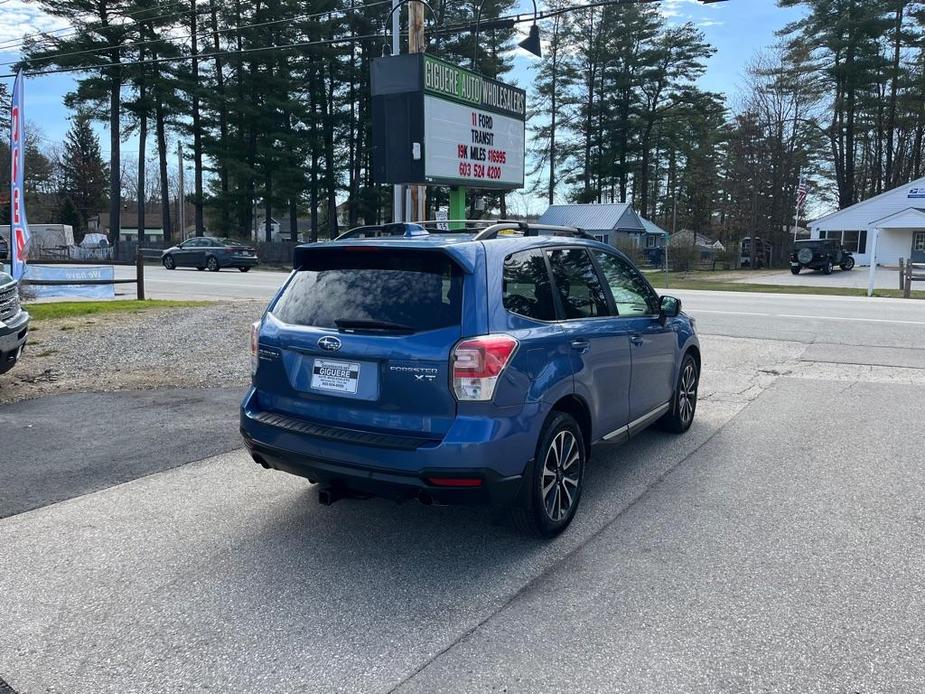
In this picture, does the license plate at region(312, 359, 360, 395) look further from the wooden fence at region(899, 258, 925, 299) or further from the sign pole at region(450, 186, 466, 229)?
the wooden fence at region(899, 258, 925, 299)

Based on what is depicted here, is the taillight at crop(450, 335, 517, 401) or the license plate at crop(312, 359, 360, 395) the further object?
the license plate at crop(312, 359, 360, 395)

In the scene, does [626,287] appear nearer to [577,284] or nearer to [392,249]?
[577,284]

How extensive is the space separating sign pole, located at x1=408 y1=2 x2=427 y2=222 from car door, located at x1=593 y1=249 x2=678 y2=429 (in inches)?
327

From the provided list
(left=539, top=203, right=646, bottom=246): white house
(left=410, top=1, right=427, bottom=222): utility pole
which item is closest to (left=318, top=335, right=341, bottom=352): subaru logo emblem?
(left=410, top=1, right=427, bottom=222): utility pole

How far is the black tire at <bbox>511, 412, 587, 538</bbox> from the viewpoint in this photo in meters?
3.91

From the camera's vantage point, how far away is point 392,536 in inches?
166

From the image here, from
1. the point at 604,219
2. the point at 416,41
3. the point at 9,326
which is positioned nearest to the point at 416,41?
the point at 416,41

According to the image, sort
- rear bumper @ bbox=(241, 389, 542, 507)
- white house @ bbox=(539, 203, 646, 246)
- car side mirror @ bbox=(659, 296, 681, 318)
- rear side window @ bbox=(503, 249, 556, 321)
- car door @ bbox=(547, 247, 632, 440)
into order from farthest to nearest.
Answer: white house @ bbox=(539, 203, 646, 246)
car side mirror @ bbox=(659, 296, 681, 318)
car door @ bbox=(547, 247, 632, 440)
rear side window @ bbox=(503, 249, 556, 321)
rear bumper @ bbox=(241, 389, 542, 507)

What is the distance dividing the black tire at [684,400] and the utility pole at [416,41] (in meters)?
7.93

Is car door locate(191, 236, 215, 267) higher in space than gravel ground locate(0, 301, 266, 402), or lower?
higher

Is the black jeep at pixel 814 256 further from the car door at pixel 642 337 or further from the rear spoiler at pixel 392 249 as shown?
the rear spoiler at pixel 392 249

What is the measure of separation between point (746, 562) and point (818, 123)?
197 feet

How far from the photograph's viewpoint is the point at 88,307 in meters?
14.3

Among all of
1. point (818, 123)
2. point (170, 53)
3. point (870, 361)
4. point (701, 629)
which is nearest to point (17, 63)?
point (170, 53)
